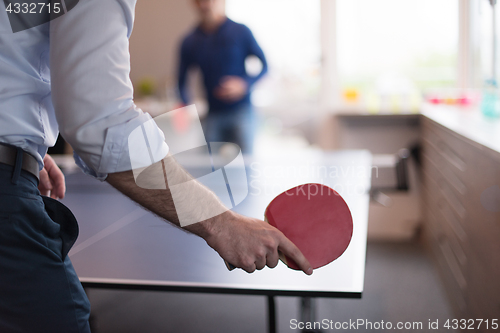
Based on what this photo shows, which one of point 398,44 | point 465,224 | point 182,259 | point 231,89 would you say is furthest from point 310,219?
point 398,44

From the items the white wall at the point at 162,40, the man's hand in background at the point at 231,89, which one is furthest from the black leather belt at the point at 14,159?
the white wall at the point at 162,40

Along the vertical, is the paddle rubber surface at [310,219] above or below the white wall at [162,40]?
below


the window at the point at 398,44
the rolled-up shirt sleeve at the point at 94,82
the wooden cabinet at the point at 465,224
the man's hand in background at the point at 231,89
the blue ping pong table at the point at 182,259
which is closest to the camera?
the rolled-up shirt sleeve at the point at 94,82

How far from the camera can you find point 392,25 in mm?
3451

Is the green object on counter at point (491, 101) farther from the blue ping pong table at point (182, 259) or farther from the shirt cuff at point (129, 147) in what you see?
the shirt cuff at point (129, 147)

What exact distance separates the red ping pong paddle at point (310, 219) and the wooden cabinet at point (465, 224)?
806 mm

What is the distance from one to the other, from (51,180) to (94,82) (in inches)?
20.5

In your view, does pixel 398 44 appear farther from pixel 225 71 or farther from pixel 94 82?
pixel 94 82

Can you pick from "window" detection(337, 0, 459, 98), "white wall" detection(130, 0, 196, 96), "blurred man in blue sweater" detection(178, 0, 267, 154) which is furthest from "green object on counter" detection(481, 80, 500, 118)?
"white wall" detection(130, 0, 196, 96)

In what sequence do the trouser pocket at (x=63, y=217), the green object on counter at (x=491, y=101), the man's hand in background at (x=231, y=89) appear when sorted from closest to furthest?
the trouser pocket at (x=63, y=217) → the green object on counter at (x=491, y=101) → the man's hand in background at (x=231, y=89)

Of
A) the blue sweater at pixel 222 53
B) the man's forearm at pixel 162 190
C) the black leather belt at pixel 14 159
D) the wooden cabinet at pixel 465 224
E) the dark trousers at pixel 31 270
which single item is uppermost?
the blue sweater at pixel 222 53

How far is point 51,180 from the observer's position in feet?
3.28

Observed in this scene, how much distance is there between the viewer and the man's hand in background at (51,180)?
973 mm

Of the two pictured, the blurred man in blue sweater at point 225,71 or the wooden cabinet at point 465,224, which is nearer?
the wooden cabinet at point 465,224
